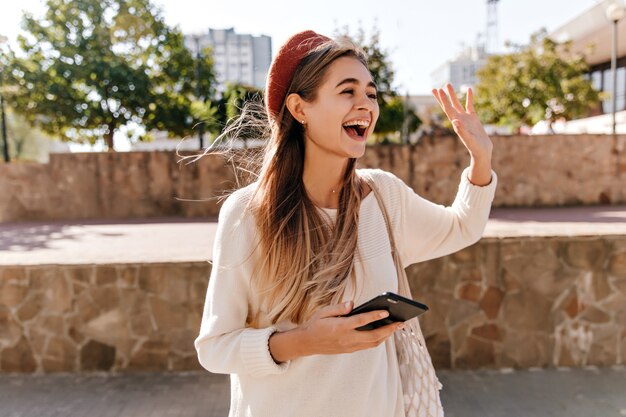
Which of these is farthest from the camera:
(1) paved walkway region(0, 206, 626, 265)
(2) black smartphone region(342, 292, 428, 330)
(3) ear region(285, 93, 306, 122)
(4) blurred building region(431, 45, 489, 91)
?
(4) blurred building region(431, 45, 489, 91)

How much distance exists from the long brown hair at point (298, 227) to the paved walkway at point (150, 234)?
8.98 ft

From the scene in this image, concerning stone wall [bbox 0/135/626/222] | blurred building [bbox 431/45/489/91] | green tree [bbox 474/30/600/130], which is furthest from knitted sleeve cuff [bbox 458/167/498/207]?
blurred building [bbox 431/45/489/91]

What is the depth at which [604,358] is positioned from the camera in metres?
4.25

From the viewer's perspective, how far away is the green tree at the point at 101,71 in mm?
15148

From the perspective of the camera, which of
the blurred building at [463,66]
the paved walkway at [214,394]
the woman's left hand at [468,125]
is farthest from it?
the blurred building at [463,66]

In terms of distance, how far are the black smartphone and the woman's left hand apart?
2.29 feet

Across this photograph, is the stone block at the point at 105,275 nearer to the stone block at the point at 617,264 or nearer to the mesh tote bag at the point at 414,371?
the mesh tote bag at the point at 414,371

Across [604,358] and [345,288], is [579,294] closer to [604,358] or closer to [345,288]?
[604,358]

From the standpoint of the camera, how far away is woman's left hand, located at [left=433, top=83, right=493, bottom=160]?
66.7 inches

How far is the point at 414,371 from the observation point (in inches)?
59.9

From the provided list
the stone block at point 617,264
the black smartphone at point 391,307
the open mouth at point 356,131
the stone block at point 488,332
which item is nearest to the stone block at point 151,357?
the stone block at point 488,332

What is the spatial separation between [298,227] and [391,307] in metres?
0.42

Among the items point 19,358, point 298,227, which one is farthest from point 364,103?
point 19,358

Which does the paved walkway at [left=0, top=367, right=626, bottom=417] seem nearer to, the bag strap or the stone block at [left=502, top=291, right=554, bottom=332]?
the stone block at [left=502, top=291, right=554, bottom=332]
